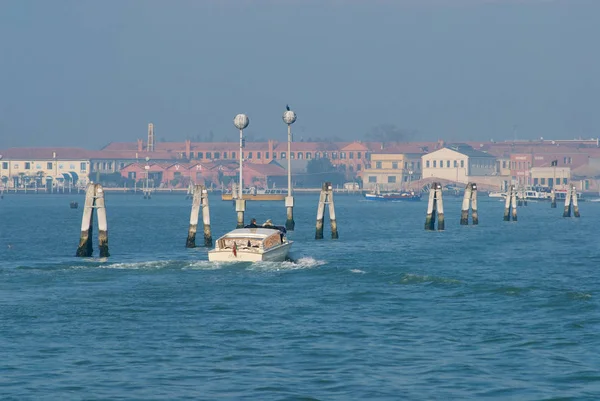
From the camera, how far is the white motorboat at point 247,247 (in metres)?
46.8

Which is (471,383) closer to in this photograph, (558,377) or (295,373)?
(558,377)

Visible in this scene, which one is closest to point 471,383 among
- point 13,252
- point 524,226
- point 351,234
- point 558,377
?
point 558,377

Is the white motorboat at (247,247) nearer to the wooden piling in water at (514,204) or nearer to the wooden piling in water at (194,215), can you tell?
the wooden piling in water at (194,215)

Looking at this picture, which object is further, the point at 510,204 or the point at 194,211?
the point at 510,204

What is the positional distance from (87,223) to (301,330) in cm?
2188

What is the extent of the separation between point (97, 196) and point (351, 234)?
34.1 metres

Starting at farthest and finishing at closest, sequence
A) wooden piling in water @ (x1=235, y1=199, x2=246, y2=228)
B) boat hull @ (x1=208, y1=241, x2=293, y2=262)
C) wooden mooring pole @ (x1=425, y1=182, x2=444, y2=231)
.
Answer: wooden mooring pole @ (x1=425, y1=182, x2=444, y2=231) < wooden piling in water @ (x1=235, y1=199, x2=246, y2=228) < boat hull @ (x1=208, y1=241, x2=293, y2=262)

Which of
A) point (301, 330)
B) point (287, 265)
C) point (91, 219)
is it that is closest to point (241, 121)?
point (91, 219)

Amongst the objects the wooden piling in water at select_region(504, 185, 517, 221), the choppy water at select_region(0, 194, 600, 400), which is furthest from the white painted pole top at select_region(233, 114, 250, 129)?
the wooden piling in water at select_region(504, 185, 517, 221)

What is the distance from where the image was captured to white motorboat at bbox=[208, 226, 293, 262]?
46.8 metres

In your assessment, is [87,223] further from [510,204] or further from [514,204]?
[514,204]

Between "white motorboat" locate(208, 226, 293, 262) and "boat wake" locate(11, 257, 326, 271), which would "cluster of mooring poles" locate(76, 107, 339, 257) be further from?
"white motorboat" locate(208, 226, 293, 262)

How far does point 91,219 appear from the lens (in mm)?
51406

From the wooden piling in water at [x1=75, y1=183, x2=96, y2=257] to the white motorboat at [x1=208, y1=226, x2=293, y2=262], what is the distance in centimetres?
600
